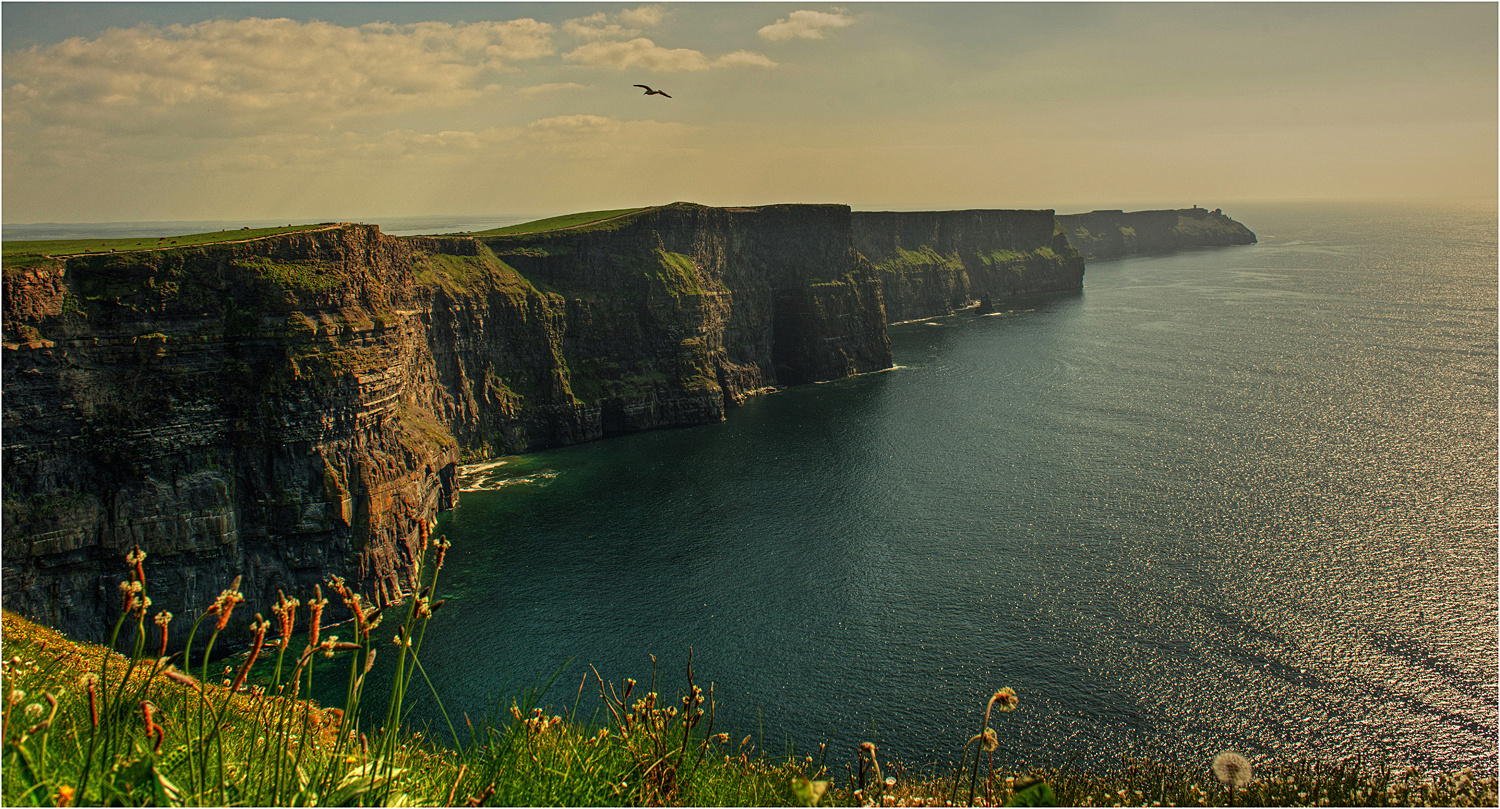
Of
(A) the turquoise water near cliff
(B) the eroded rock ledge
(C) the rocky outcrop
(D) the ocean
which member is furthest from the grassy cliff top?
(A) the turquoise water near cliff

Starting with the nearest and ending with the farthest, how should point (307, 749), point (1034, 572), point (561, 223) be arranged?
point (307, 749) → point (1034, 572) → point (561, 223)

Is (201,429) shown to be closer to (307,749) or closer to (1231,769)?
(307,749)

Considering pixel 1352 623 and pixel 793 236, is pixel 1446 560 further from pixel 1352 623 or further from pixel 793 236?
pixel 793 236

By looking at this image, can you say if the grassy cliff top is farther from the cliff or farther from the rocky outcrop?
the rocky outcrop

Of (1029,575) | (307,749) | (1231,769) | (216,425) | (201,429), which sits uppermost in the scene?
(307,749)

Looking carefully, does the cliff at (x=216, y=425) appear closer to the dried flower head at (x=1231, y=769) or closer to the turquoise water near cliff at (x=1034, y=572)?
the turquoise water near cliff at (x=1034, y=572)

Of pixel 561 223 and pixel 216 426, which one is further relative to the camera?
pixel 561 223

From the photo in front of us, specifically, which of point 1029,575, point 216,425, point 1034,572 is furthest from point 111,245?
point 1034,572

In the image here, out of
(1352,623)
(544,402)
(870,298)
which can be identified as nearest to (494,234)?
(544,402)
